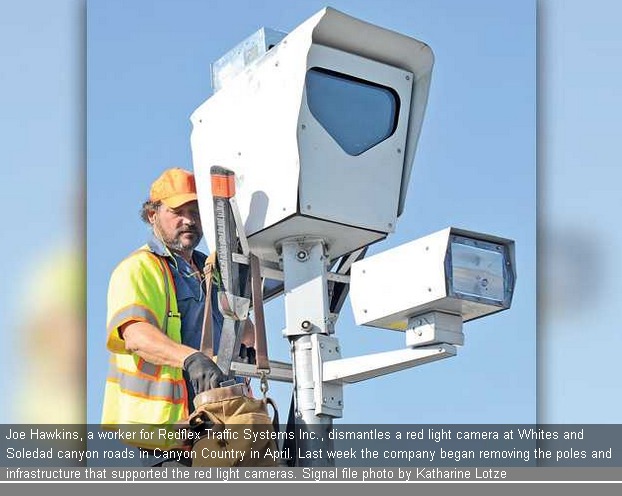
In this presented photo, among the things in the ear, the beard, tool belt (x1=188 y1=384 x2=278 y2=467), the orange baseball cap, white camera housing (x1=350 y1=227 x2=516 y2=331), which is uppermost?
the orange baseball cap

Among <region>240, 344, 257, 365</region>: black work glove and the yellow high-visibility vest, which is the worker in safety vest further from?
<region>240, 344, 257, 365</region>: black work glove

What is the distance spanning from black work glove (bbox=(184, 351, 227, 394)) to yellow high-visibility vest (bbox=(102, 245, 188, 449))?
380mm

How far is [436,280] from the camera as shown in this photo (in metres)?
4.40

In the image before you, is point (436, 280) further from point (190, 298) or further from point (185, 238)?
point (185, 238)

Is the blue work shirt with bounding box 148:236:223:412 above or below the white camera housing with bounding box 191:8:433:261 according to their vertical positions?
below

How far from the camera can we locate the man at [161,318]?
5.30m

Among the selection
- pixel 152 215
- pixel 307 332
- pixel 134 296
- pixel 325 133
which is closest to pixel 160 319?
pixel 134 296

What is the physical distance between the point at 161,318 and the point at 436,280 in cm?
133

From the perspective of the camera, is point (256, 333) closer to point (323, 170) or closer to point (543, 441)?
point (323, 170)

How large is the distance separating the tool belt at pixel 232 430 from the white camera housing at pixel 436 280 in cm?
41

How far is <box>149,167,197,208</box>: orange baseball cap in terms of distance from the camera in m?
5.62

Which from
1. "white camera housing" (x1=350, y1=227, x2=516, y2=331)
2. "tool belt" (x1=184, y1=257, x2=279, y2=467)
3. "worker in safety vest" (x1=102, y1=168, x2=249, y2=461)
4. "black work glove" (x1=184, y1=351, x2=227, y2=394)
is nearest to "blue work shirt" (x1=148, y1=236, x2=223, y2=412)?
"worker in safety vest" (x1=102, y1=168, x2=249, y2=461)

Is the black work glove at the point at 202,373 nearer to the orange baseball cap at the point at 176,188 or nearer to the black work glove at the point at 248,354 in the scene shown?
the black work glove at the point at 248,354

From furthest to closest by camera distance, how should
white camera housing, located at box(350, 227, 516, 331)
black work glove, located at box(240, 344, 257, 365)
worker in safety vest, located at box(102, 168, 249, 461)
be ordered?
worker in safety vest, located at box(102, 168, 249, 461)
black work glove, located at box(240, 344, 257, 365)
white camera housing, located at box(350, 227, 516, 331)
